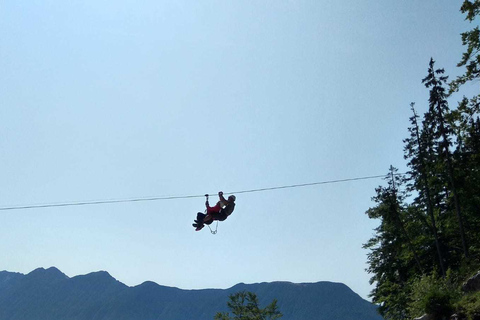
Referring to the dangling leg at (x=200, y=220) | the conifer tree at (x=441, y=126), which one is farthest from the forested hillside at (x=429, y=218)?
the dangling leg at (x=200, y=220)

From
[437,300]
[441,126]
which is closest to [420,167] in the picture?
[441,126]

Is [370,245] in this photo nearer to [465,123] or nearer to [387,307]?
[387,307]

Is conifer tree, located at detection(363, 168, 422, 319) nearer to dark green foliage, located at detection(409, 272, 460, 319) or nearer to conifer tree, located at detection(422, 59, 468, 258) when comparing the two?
conifer tree, located at detection(422, 59, 468, 258)

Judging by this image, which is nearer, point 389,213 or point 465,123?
point 465,123

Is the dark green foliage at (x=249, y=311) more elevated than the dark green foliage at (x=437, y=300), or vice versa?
the dark green foliage at (x=249, y=311)

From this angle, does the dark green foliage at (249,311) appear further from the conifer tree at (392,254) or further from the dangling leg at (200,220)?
the dangling leg at (200,220)

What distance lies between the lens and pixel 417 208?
35031mm

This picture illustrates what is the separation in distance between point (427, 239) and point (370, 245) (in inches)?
237

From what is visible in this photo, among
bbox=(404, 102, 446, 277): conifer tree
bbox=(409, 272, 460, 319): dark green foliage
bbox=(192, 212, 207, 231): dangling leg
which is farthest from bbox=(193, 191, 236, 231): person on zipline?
bbox=(404, 102, 446, 277): conifer tree

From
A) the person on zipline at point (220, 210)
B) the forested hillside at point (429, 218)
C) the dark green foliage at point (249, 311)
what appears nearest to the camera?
the person on zipline at point (220, 210)

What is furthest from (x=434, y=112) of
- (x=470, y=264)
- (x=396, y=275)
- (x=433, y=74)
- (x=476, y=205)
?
(x=396, y=275)

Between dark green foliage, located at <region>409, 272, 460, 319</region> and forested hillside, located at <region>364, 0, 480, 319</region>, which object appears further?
forested hillside, located at <region>364, 0, 480, 319</region>

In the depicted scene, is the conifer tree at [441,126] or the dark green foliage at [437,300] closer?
the dark green foliage at [437,300]

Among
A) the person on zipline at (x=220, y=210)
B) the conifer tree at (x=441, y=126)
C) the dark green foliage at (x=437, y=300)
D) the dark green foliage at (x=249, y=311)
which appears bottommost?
the dark green foliage at (x=437, y=300)
